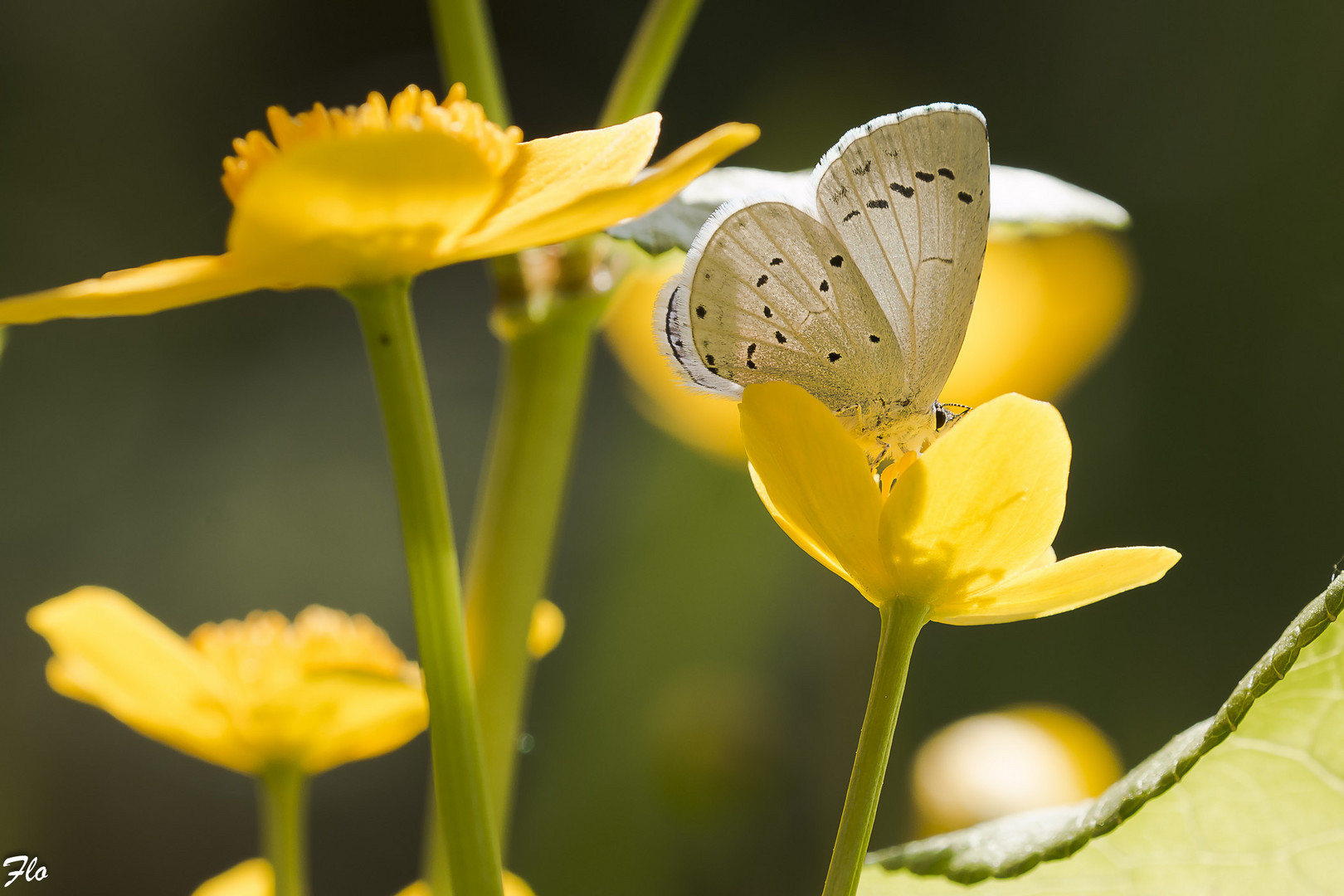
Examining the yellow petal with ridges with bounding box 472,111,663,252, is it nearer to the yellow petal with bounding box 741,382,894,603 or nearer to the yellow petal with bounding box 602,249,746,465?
the yellow petal with bounding box 741,382,894,603

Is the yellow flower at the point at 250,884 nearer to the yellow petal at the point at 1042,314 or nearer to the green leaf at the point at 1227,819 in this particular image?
the green leaf at the point at 1227,819

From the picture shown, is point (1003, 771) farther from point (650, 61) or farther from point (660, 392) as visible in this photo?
point (660, 392)

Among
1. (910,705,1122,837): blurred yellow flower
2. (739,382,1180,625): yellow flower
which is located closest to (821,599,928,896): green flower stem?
(739,382,1180,625): yellow flower

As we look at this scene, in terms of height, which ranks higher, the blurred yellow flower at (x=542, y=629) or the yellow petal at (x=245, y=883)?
the blurred yellow flower at (x=542, y=629)

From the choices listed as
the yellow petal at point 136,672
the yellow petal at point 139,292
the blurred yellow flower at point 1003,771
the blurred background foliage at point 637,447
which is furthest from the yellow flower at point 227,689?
the blurred background foliage at point 637,447

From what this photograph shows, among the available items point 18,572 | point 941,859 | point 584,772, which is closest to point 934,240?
point 941,859

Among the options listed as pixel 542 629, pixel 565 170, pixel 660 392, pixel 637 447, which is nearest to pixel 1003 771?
pixel 542 629
